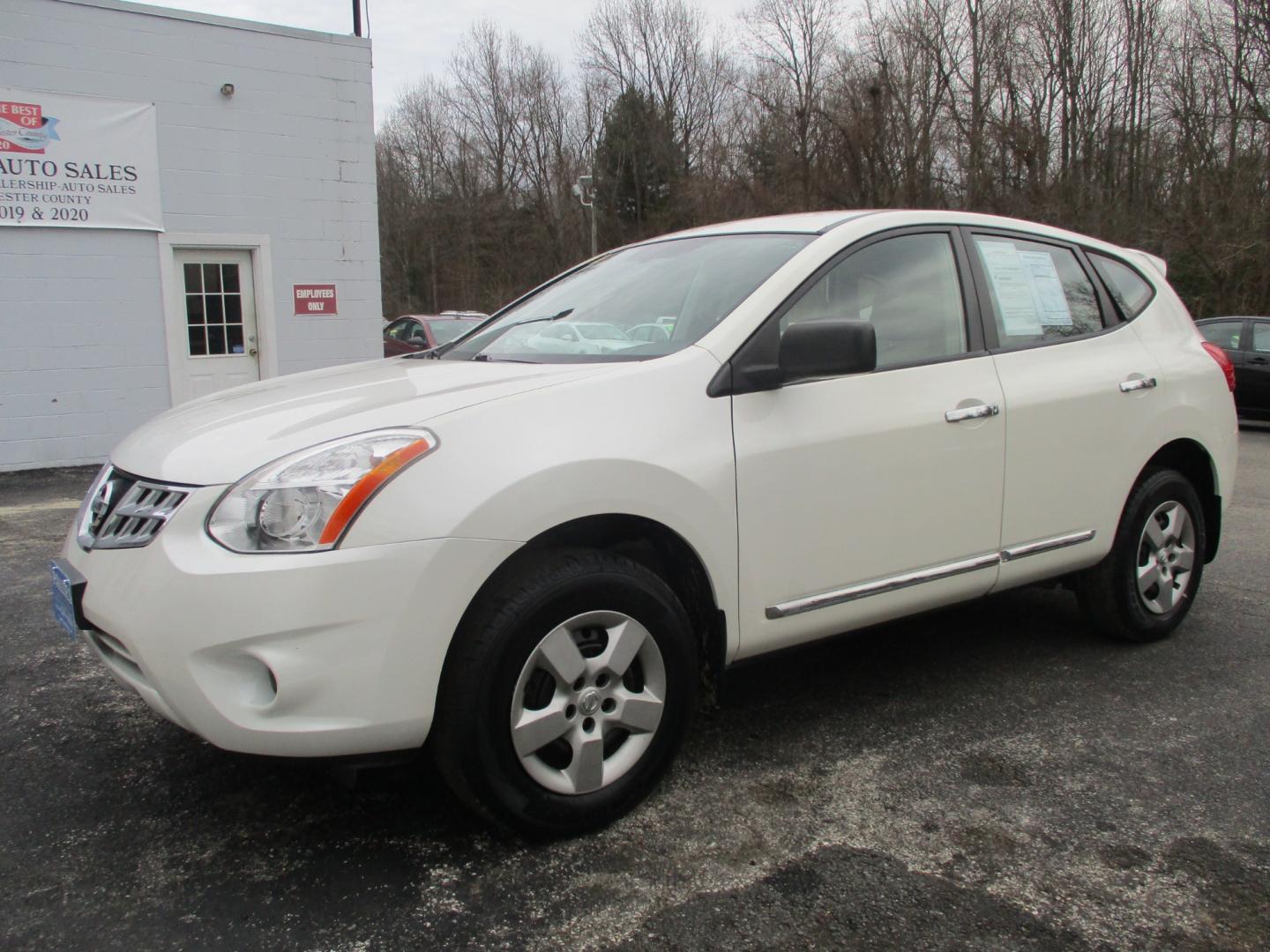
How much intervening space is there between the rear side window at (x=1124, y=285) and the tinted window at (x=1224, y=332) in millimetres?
10183

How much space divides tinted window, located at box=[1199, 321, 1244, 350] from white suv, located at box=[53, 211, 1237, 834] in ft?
35.0

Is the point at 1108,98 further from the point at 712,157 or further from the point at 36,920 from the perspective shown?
the point at 36,920

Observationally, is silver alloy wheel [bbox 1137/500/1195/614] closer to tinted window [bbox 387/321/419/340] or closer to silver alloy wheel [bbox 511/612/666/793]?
silver alloy wheel [bbox 511/612/666/793]

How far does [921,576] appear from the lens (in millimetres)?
3160

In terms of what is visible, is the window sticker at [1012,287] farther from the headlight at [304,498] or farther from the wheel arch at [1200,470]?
the headlight at [304,498]

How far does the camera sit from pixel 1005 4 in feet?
85.7

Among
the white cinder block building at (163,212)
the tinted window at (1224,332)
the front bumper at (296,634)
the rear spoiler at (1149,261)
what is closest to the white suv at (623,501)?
the front bumper at (296,634)

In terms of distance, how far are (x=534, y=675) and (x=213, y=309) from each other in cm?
980

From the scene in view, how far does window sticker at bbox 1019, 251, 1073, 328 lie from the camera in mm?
3715

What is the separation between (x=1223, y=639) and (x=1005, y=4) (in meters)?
26.5

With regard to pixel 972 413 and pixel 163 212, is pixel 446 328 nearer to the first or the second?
pixel 163 212

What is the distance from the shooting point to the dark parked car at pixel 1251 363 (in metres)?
12.5

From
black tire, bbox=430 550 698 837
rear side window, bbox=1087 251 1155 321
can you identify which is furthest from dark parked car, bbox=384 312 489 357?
black tire, bbox=430 550 698 837

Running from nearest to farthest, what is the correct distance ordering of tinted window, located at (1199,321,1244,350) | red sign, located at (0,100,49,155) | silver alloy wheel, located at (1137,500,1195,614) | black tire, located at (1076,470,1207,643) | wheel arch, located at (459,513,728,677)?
wheel arch, located at (459,513,728,677), black tire, located at (1076,470,1207,643), silver alloy wheel, located at (1137,500,1195,614), red sign, located at (0,100,49,155), tinted window, located at (1199,321,1244,350)
